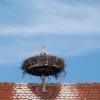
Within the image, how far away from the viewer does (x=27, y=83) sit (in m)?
47.5

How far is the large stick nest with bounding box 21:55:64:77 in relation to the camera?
47.2 metres

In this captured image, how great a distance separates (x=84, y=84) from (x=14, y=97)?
275 cm

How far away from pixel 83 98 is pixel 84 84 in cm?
90

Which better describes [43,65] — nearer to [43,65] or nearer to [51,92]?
[43,65]

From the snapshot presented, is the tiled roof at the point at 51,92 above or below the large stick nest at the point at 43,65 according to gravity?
below

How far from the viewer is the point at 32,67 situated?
47.3 meters

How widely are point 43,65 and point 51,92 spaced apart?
40.9 inches

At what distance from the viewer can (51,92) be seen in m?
47.1

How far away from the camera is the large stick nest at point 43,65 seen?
47.2 meters

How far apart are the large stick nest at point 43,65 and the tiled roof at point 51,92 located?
1.70ft

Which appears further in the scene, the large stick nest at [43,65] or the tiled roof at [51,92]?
the large stick nest at [43,65]

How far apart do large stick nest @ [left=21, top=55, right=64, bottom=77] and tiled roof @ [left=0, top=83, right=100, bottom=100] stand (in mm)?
518

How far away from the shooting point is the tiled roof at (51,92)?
153 ft

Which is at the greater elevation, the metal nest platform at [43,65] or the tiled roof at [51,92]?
the metal nest platform at [43,65]
